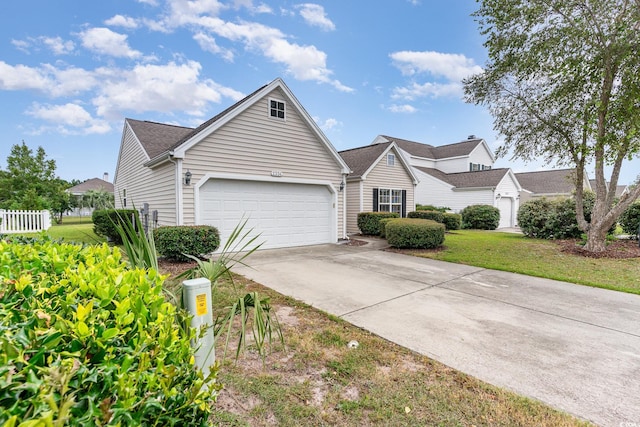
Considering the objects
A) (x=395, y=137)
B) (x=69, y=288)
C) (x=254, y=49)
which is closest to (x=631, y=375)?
(x=69, y=288)

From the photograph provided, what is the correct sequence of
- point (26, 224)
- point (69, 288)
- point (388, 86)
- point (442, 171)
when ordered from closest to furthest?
point (69, 288) < point (26, 224) < point (388, 86) < point (442, 171)

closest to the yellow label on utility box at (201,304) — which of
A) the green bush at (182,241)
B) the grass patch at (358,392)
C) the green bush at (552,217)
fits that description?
the grass patch at (358,392)

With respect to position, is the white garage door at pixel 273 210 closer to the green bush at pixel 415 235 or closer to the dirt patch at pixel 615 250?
the green bush at pixel 415 235

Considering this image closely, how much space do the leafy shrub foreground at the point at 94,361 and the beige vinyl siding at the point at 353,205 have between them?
14.1 metres

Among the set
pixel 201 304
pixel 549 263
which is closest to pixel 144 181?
pixel 201 304

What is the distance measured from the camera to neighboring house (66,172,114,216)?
122 ft

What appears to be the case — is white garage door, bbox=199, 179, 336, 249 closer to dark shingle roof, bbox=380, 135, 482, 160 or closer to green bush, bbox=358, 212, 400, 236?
green bush, bbox=358, 212, 400, 236

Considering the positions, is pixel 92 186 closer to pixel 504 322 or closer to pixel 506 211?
pixel 506 211

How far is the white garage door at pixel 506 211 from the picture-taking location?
23.3 meters

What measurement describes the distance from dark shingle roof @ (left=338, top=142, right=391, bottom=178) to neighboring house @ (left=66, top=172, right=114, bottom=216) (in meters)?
33.6

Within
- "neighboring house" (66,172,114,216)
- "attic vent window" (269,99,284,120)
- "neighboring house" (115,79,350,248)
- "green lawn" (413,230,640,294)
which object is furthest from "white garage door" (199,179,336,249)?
"neighboring house" (66,172,114,216)

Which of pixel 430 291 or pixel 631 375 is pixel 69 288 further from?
pixel 430 291

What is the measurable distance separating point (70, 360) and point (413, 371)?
2901 millimetres

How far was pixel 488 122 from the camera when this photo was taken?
11.4 metres
